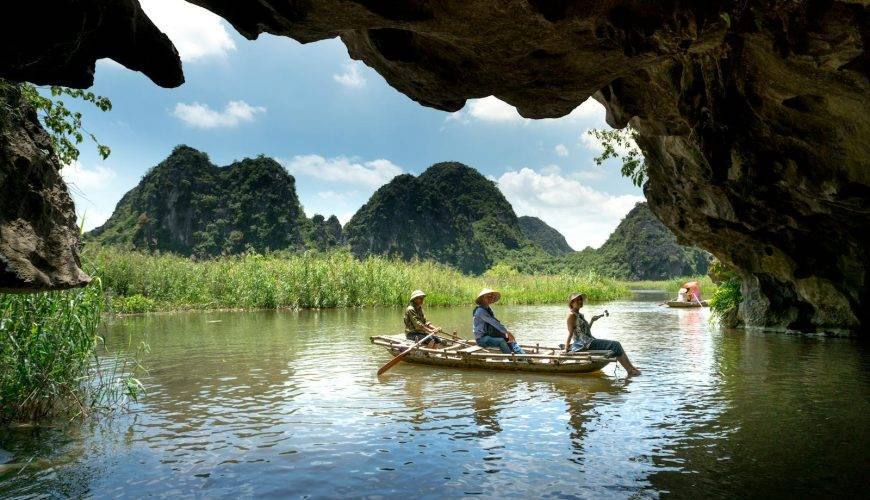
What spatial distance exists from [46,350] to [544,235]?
5938 inches

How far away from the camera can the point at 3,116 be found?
13.2ft

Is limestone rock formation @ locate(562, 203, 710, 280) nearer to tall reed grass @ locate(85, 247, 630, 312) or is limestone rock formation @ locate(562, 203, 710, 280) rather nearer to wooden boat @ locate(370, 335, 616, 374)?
tall reed grass @ locate(85, 247, 630, 312)

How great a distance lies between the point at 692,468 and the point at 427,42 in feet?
14.2

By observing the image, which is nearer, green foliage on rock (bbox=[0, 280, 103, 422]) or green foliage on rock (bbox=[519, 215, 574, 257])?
green foliage on rock (bbox=[0, 280, 103, 422])

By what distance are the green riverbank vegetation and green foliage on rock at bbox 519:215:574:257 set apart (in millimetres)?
144602

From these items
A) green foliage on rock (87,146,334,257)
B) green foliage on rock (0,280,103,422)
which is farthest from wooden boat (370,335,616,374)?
green foliage on rock (87,146,334,257)

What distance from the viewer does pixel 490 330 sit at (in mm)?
10852

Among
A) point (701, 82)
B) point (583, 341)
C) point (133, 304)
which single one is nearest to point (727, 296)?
point (583, 341)

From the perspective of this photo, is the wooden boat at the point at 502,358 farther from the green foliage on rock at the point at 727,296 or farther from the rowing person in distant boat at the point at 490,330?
the green foliage on rock at the point at 727,296

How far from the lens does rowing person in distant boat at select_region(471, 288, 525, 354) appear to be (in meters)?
10.5

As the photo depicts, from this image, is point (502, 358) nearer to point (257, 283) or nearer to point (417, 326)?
point (417, 326)

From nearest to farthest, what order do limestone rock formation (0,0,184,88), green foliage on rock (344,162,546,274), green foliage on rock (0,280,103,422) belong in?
limestone rock formation (0,0,184,88), green foliage on rock (0,280,103,422), green foliage on rock (344,162,546,274)

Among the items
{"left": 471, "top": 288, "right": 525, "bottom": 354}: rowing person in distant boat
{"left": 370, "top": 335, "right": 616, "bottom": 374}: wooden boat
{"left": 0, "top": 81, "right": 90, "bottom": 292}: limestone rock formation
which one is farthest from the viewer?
{"left": 471, "top": 288, "right": 525, "bottom": 354}: rowing person in distant boat

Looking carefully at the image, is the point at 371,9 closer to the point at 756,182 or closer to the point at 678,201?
the point at 756,182
